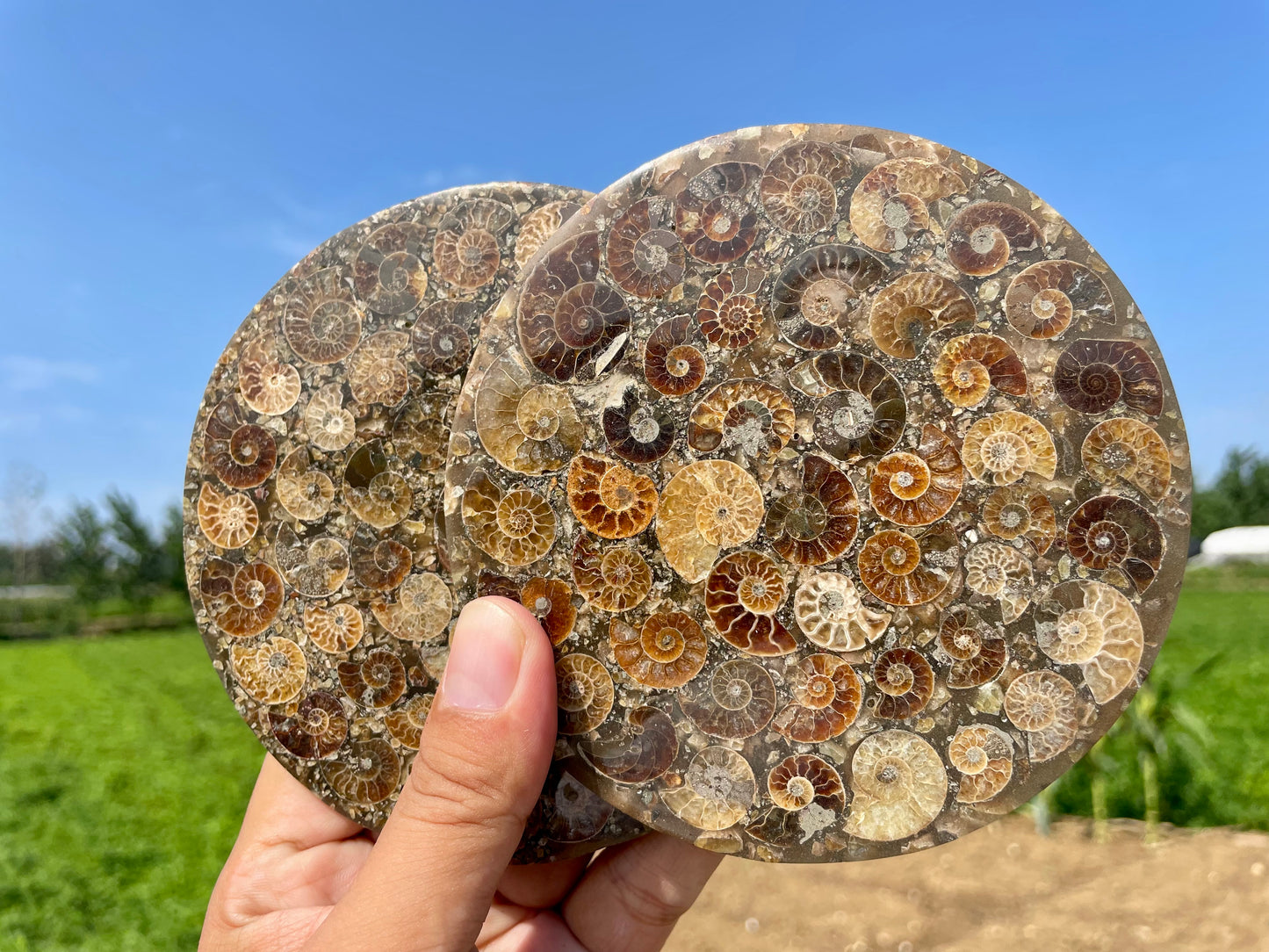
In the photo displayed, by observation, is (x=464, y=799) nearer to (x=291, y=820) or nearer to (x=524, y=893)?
(x=524, y=893)

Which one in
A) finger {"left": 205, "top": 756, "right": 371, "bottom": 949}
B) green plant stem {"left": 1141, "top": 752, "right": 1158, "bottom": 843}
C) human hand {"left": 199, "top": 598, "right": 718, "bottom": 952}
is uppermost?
human hand {"left": 199, "top": 598, "right": 718, "bottom": 952}

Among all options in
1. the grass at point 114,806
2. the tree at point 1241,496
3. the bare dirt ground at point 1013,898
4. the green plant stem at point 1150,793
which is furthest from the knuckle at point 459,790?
the tree at point 1241,496

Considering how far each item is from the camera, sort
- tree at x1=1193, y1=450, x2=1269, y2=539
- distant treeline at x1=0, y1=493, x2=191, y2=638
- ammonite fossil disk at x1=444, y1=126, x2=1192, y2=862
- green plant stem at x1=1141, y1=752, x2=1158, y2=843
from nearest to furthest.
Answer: ammonite fossil disk at x1=444, y1=126, x2=1192, y2=862
green plant stem at x1=1141, y1=752, x2=1158, y2=843
distant treeline at x1=0, y1=493, x2=191, y2=638
tree at x1=1193, y1=450, x2=1269, y2=539

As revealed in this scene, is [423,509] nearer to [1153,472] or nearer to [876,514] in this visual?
[876,514]

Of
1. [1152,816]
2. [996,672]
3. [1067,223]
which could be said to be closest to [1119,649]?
[996,672]

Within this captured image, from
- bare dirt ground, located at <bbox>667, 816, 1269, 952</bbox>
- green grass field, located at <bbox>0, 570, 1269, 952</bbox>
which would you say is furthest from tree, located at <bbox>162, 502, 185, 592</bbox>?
bare dirt ground, located at <bbox>667, 816, 1269, 952</bbox>

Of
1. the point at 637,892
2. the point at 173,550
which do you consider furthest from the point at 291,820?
the point at 173,550

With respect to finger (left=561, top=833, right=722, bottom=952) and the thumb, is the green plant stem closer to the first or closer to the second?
finger (left=561, top=833, right=722, bottom=952)
